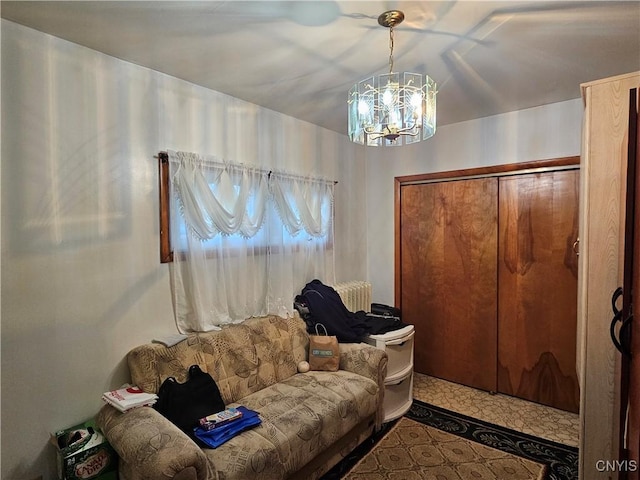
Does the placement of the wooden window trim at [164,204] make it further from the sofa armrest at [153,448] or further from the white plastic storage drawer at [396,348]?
the white plastic storage drawer at [396,348]

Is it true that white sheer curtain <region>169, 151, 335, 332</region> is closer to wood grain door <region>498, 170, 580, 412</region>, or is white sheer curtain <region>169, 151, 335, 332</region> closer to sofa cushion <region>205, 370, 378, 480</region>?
sofa cushion <region>205, 370, 378, 480</region>

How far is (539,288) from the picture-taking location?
304 centimetres

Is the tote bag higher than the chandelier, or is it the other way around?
the chandelier

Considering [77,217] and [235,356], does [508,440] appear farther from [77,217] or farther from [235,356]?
[77,217]

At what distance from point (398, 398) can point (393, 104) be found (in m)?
2.32

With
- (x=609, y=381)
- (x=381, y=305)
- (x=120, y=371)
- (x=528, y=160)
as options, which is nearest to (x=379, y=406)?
(x=381, y=305)

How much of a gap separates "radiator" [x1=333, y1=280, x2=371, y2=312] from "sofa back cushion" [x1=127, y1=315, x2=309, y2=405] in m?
0.74

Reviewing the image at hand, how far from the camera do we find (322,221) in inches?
133

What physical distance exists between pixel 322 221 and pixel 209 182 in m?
1.22

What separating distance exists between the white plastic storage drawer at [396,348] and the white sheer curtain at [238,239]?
2.55 ft

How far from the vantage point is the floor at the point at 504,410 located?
8.66 feet

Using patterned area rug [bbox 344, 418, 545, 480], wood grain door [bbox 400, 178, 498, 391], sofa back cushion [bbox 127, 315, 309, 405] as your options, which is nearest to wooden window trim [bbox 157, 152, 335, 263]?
sofa back cushion [bbox 127, 315, 309, 405]

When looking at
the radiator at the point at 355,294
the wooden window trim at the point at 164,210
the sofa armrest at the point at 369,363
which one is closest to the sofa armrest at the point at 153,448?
the wooden window trim at the point at 164,210

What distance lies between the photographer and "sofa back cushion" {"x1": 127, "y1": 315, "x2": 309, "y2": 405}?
206cm
